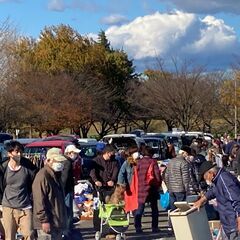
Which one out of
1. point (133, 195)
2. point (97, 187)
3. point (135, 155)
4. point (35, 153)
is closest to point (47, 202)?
point (97, 187)

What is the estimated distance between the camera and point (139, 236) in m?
14.3

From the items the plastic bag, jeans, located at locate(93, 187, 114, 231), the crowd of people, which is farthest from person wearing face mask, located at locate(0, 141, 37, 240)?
the plastic bag

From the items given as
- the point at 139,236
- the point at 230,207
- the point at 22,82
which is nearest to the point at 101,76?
the point at 22,82

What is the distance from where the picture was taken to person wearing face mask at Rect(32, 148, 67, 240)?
8.88 metres

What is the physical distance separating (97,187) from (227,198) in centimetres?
563

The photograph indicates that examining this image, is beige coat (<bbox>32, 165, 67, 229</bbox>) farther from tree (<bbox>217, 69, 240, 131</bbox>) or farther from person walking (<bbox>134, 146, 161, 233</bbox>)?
tree (<bbox>217, 69, 240, 131</bbox>)

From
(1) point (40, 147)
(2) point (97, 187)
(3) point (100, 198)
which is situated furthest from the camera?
(1) point (40, 147)

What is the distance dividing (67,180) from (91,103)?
43.2 meters

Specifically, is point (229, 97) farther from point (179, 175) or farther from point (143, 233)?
point (179, 175)

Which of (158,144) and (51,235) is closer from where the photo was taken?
(51,235)

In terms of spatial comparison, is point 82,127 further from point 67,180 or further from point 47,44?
point 67,180

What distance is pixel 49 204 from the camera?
900 cm

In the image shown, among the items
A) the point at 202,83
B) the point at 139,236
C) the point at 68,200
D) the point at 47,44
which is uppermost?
the point at 47,44

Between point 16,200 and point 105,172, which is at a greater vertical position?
point 105,172
